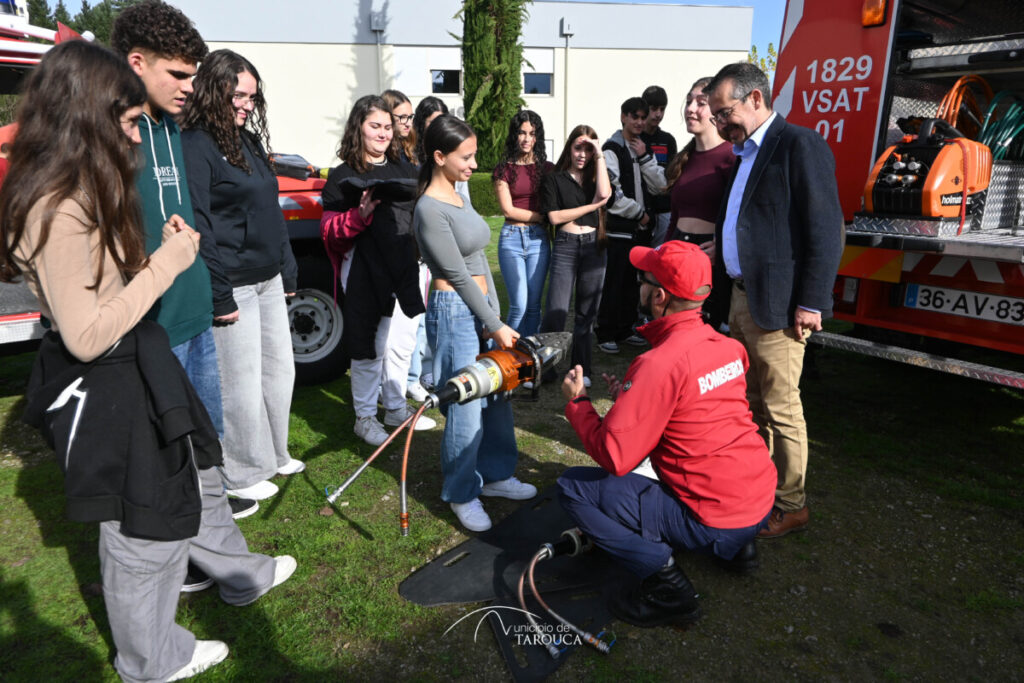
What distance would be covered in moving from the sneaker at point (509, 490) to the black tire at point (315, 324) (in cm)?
206

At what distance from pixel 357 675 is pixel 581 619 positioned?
820mm

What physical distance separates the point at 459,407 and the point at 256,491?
1.19 m

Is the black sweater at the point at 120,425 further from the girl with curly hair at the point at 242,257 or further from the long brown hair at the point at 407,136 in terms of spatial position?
the long brown hair at the point at 407,136

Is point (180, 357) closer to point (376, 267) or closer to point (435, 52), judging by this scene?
point (376, 267)

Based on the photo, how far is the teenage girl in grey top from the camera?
2734 mm

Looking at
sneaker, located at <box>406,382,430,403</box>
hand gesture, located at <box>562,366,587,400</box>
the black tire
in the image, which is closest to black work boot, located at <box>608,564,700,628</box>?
hand gesture, located at <box>562,366,587,400</box>

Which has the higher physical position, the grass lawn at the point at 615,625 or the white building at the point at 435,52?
the white building at the point at 435,52

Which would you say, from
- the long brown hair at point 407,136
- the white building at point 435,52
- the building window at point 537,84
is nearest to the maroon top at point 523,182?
the long brown hair at point 407,136

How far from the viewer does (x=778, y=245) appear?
2.83m

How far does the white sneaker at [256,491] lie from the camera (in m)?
3.24

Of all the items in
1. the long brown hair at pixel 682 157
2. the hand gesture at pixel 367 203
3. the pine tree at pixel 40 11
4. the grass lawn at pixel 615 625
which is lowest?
the grass lawn at pixel 615 625

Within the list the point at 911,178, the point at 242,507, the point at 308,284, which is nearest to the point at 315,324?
the point at 308,284

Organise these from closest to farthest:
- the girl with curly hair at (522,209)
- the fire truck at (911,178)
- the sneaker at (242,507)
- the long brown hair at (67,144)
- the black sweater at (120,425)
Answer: the long brown hair at (67,144) → the black sweater at (120,425) → the sneaker at (242,507) → the fire truck at (911,178) → the girl with curly hair at (522,209)

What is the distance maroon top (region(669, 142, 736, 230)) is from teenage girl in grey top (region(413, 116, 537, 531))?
144 centimetres
